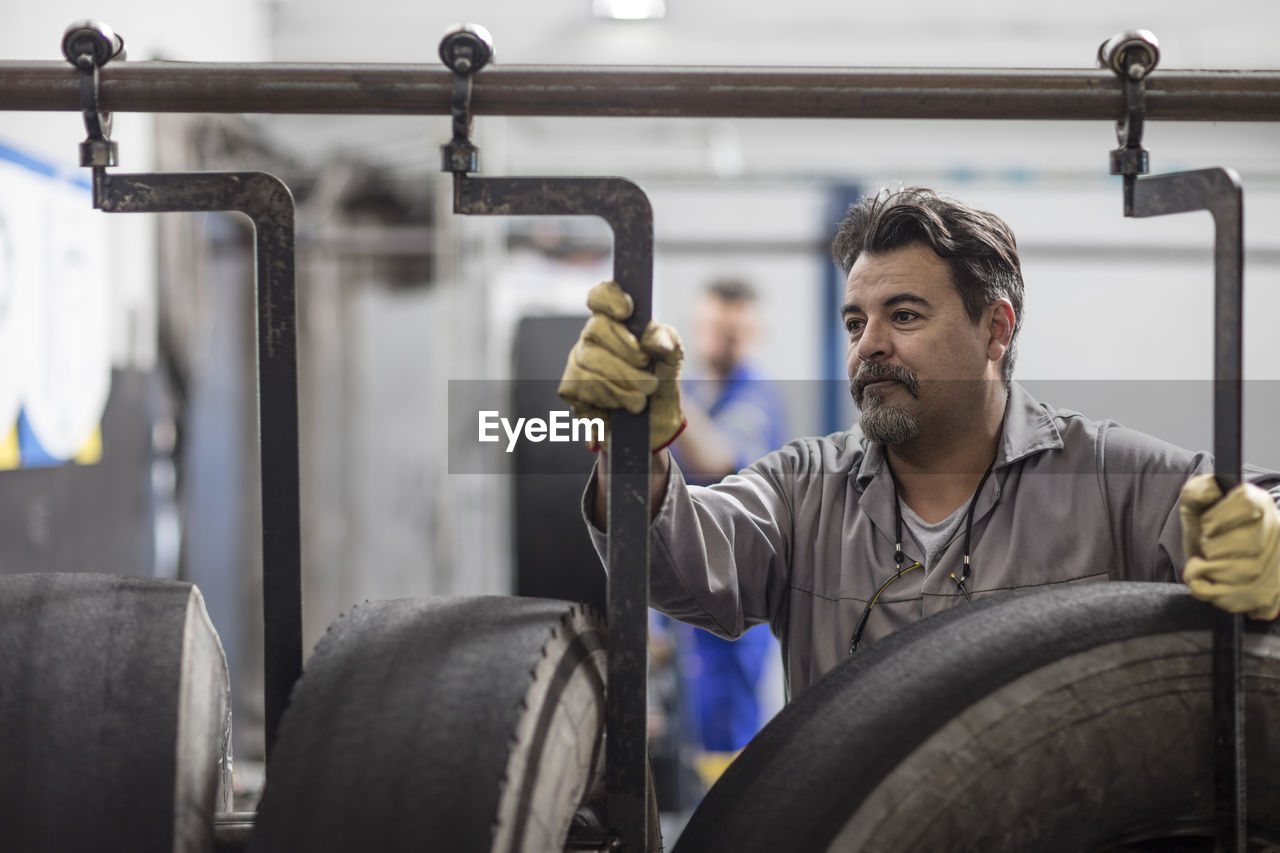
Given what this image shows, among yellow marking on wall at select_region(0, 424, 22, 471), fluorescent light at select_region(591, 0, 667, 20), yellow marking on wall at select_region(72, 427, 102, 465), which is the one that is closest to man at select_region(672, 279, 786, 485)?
fluorescent light at select_region(591, 0, 667, 20)

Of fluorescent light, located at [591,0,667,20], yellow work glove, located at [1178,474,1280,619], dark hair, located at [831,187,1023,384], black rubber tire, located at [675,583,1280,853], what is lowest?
black rubber tire, located at [675,583,1280,853]

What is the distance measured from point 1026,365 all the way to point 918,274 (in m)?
3.03

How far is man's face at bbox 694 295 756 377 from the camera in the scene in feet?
11.1

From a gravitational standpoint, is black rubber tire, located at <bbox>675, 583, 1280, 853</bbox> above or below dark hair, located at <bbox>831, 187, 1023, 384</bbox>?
below

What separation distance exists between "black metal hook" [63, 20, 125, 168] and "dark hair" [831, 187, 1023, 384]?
0.75 meters

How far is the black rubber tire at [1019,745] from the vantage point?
59 centimetres

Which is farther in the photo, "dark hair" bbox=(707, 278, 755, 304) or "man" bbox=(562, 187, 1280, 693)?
"dark hair" bbox=(707, 278, 755, 304)

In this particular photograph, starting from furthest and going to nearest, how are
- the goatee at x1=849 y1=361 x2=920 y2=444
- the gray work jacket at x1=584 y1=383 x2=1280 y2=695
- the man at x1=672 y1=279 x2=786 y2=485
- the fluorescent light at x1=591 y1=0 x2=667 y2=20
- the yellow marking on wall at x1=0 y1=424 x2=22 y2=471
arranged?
the fluorescent light at x1=591 y1=0 x2=667 y2=20
the man at x1=672 y1=279 x2=786 y2=485
the yellow marking on wall at x1=0 y1=424 x2=22 y2=471
the goatee at x1=849 y1=361 x2=920 y2=444
the gray work jacket at x1=584 y1=383 x2=1280 y2=695

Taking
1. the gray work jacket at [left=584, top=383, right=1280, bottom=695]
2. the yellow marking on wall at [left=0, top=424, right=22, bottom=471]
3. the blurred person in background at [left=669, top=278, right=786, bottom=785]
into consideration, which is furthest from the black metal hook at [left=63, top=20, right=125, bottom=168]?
the blurred person in background at [left=669, top=278, right=786, bottom=785]

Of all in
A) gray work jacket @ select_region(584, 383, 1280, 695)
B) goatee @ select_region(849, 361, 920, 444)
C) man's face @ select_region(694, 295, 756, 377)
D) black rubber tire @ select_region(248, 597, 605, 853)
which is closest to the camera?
black rubber tire @ select_region(248, 597, 605, 853)

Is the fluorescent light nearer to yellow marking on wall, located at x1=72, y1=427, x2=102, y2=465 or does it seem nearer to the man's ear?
yellow marking on wall, located at x1=72, y1=427, x2=102, y2=465

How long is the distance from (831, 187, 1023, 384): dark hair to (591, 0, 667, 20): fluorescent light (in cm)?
282

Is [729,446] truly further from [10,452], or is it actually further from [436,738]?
[436,738]

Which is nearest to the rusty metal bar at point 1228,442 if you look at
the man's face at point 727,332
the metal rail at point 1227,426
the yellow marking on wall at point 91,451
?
the metal rail at point 1227,426
